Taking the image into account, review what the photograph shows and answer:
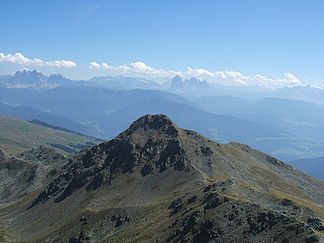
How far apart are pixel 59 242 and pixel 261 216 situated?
80.0 metres

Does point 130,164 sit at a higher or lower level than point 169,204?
lower

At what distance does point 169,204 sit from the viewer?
135 metres

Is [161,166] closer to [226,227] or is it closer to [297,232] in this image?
[226,227]

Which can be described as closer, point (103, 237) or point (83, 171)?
point (103, 237)

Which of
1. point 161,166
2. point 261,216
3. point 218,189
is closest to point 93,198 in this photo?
point 161,166

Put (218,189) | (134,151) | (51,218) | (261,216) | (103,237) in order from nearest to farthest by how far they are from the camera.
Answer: (261,216), (218,189), (103,237), (51,218), (134,151)

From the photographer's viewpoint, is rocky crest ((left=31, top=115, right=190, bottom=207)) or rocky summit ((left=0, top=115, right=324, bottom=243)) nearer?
rocky summit ((left=0, top=115, right=324, bottom=243))

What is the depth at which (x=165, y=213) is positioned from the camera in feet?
420

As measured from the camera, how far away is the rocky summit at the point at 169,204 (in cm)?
9369

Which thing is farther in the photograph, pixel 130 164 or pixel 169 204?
pixel 130 164

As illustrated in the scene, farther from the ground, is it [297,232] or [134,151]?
[297,232]

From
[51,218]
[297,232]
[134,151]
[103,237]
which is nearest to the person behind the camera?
[297,232]

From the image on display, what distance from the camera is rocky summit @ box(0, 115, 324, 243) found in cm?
9369

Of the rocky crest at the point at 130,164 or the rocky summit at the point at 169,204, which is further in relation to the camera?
the rocky crest at the point at 130,164
